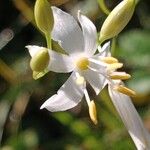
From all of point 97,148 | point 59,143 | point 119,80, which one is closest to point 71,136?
point 59,143

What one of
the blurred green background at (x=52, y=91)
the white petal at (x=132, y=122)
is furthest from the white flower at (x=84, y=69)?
the blurred green background at (x=52, y=91)

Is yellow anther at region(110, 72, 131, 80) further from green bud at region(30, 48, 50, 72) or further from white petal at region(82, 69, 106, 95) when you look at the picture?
green bud at region(30, 48, 50, 72)

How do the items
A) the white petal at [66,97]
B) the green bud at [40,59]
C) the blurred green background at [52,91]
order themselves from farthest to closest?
the blurred green background at [52,91], the white petal at [66,97], the green bud at [40,59]

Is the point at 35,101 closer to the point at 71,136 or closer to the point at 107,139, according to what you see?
the point at 71,136

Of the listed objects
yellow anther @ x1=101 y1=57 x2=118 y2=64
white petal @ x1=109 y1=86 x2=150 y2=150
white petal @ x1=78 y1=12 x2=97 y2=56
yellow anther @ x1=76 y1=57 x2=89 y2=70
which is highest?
white petal @ x1=78 y1=12 x2=97 y2=56

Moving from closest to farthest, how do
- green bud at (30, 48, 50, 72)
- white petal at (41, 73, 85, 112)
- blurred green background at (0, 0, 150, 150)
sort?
green bud at (30, 48, 50, 72)
white petal at (41, 73, 85, 112)
blurred green background at (0, 0, 150, 150)

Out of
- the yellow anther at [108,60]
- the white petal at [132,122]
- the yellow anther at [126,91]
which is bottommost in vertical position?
the white petal at [132,122]

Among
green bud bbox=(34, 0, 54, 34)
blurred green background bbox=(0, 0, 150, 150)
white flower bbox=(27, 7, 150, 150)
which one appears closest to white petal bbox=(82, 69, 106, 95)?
white flower bbox=(27, 7, 150, 150)

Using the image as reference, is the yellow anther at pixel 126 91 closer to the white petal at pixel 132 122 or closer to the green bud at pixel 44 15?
the white petal at pixel 132 122
